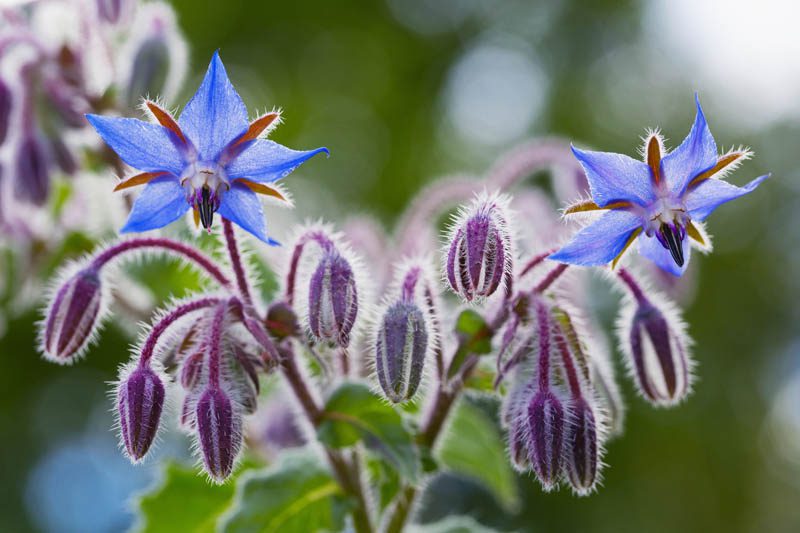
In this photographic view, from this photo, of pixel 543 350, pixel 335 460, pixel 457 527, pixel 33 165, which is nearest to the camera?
pixel 543 350

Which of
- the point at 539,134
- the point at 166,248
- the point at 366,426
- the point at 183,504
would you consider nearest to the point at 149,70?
the point at 166,248

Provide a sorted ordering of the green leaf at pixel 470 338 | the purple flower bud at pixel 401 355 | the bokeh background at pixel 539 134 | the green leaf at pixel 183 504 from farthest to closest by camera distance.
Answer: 1. the bokeh background at pixel 539 134
2. the green leaf at pixel 183 504
3. the green leaf at pixel 470 338
4. the purple flower bud at pixel 401 355

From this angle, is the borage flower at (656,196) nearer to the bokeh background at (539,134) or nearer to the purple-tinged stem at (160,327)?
the purple-tinged stem at (160,327)

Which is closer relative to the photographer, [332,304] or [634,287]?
[332,304]

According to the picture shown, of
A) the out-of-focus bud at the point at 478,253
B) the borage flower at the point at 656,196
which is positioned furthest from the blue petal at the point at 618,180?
the out-of-focus bud at the point at 478,253

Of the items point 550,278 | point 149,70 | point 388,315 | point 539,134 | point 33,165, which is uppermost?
point 539,134

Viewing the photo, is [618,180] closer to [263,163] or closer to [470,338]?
[470,338]

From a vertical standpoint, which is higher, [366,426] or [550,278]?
[550,278]

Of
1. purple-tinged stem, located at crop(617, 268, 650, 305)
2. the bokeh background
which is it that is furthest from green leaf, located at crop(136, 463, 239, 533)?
the bokeh background
